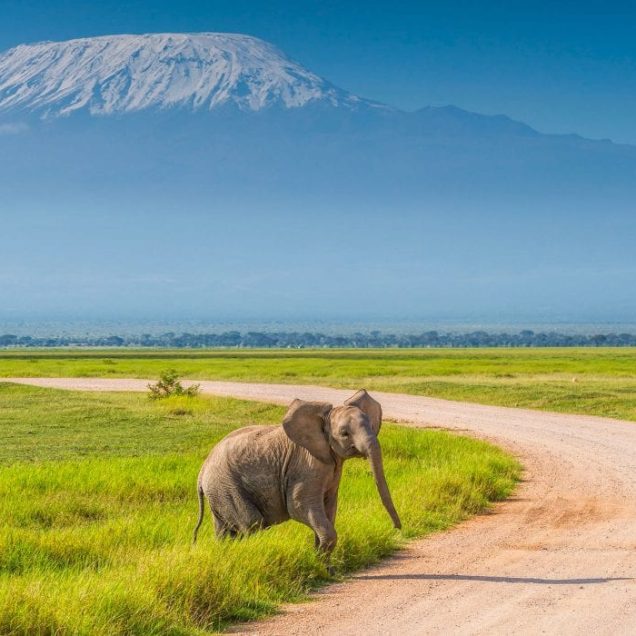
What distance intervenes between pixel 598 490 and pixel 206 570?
9.73m

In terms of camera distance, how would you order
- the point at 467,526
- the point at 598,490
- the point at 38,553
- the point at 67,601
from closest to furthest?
the point at 67,601 < the point at 38,553 < the point at 467,526 < the point at 598,490

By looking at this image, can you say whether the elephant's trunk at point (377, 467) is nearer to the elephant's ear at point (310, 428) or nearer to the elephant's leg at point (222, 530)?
the elephant's ear at point (310, 428)

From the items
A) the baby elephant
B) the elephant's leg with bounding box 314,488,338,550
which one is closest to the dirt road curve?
the elephant's leg with bounding box 314,488,338,550

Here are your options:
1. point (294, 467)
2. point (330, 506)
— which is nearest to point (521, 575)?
point (330, 506)

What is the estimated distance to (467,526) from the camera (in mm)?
15258

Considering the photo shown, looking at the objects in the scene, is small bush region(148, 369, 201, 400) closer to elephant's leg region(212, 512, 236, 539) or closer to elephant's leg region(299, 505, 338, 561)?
elephant's leg region(212, 512, 236, 539)

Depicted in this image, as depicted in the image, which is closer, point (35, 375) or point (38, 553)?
point (38, 553)

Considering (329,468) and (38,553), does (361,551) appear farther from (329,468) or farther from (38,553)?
(38,553)

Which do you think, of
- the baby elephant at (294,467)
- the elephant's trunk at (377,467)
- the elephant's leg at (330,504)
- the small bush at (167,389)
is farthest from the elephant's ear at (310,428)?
the small bush at (167,389)

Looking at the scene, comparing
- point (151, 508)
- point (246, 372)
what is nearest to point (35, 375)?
point (246, 372)

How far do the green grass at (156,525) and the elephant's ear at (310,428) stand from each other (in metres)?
→ 1.09

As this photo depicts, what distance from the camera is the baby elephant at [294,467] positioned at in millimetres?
11180

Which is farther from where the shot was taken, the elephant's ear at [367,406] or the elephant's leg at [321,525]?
the elephant's leg at [321,525]

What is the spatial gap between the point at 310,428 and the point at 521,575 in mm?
2731
